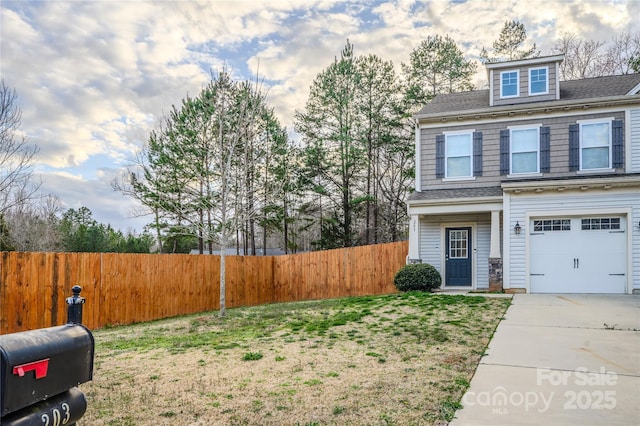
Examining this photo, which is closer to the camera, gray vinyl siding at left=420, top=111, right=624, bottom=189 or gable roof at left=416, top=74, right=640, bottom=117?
gray vinyl siding at left=420, top=111, right=624, bottom=189

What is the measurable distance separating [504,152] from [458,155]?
4.38 feet

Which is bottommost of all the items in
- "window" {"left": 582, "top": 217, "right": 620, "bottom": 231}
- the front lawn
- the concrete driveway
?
the front lawn

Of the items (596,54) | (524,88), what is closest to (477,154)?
(524,88)

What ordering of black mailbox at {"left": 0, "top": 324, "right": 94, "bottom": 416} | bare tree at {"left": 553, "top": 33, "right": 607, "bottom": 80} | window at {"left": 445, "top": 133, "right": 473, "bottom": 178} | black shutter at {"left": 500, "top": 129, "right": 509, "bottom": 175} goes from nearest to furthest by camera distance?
1. black mailbox at {"left": 0, "top": 324, "right": 94, "bottom": 416}
2. black shutter at {"left": 500, "top": 129, "right": 509, "bottom": 175}
3. window at {"left": 445, "top": 133, "right": 473, "bottom": 178}
4. bare tree at {"left": 553, "top": 33, "right": 607, "bottom": 80}

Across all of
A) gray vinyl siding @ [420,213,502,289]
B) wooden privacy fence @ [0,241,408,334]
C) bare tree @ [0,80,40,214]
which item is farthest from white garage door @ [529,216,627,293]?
bare tree @ [0,80,40,214]

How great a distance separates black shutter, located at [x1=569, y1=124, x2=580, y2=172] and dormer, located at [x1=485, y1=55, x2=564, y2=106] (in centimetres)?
119

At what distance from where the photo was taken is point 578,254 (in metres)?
11.5

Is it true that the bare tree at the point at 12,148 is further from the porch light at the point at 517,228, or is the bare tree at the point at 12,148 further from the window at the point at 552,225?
the window at the point at 552,225

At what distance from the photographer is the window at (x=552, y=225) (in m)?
11.7

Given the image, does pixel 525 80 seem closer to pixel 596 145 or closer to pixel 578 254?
pixel 596 145

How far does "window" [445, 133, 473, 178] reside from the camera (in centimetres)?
1381

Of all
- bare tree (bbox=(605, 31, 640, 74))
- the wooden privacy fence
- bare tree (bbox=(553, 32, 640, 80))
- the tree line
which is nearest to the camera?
the wooden privacy fence

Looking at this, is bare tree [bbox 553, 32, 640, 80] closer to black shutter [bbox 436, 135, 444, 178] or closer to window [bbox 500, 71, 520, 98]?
window [bbox 500, 71, 520, 98]

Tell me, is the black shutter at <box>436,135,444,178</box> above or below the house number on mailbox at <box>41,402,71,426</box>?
above
